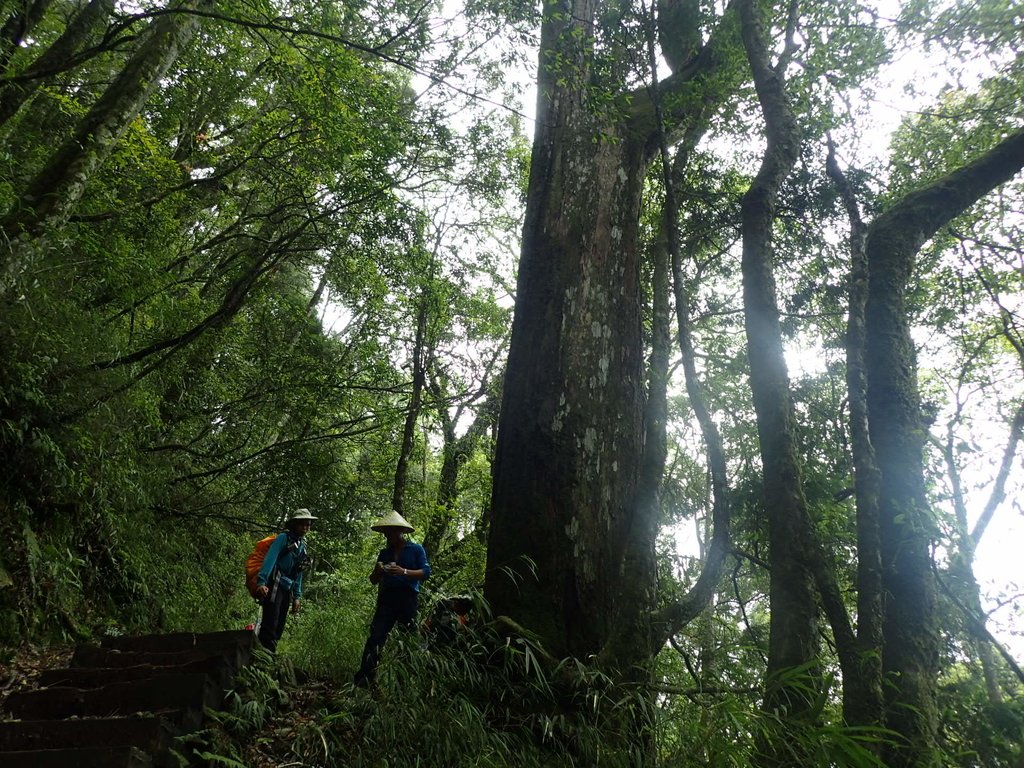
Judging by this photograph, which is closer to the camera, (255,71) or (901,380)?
(901,380)

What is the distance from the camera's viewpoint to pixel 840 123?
24.8ft

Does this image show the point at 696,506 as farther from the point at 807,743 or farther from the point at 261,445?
the point at 807,743

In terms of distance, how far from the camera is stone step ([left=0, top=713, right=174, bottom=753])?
3.30m

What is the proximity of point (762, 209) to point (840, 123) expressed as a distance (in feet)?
14.0

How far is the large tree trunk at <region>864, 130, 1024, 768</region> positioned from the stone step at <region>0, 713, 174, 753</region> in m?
3.37

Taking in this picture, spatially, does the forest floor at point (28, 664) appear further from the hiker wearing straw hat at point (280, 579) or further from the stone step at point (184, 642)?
the hiker wearing straw hat at point (280, 579)

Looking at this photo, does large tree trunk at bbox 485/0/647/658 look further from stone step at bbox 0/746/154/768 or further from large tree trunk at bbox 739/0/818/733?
stone step at bbox 0/746/154/768

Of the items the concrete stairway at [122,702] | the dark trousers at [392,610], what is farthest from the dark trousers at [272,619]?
the concrete stairway at [122,702]

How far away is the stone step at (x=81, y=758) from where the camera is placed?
9.78 ft

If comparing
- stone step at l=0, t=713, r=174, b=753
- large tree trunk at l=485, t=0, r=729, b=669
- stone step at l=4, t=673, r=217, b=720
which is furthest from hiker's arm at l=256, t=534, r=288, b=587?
large tree trunk at l=485, t=0, r=729, b=669

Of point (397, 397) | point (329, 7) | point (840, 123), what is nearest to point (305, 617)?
point (397, 397)

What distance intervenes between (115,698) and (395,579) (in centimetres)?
217

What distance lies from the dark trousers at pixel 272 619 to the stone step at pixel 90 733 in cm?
268

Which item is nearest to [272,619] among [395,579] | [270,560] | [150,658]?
[270,560]
